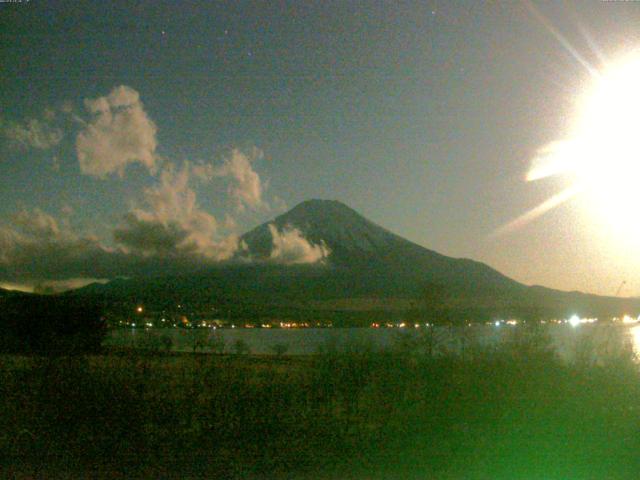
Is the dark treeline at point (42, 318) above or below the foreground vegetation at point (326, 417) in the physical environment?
above

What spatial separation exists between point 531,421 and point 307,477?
14.6ft

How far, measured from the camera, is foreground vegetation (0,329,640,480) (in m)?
8.90

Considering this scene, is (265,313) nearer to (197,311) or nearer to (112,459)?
(197,311)

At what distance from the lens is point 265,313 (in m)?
53.8

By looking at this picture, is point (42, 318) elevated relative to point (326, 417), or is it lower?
elevated

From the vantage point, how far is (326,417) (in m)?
10.9

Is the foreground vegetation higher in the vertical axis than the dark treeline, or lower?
lower

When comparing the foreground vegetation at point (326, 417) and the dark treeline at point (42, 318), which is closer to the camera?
the foreground vegetation at point (326, 417)

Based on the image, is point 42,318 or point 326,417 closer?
point 326,417

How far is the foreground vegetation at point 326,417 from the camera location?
8.90 m

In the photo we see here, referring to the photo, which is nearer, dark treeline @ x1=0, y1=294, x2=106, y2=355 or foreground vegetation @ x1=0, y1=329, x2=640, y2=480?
foreground vegetation @ x1=0, y1=329, x2=640, y2=480

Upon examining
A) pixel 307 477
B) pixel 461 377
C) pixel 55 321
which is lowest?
pixel 307 477

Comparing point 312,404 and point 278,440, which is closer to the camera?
point 278,440

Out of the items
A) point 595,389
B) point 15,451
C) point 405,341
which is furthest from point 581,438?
point 15,451
